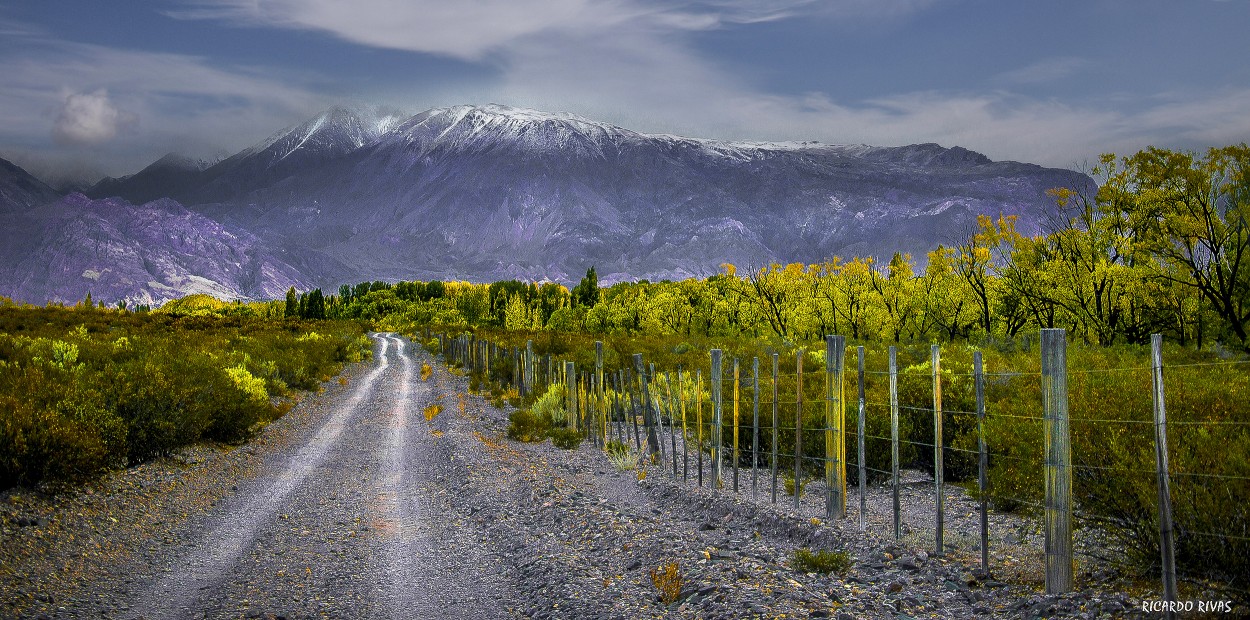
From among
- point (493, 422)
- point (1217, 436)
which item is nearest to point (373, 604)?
point (1217, 436)

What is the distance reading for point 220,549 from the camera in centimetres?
1030

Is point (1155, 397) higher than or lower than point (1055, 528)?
higher

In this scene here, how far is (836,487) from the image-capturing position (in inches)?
399

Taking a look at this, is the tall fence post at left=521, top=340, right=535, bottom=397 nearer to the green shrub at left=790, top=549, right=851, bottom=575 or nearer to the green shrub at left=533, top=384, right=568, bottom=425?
the green shrub at left=533, top=384, right=568, bottom=425

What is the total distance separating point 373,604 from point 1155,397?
713cm

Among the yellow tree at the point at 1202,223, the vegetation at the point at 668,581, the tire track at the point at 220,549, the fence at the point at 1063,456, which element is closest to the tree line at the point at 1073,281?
the yellow tree at the point at 1202,223

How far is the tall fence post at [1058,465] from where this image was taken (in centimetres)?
680

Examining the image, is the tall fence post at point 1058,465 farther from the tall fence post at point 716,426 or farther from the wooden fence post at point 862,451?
the tall fence post at point 716,426

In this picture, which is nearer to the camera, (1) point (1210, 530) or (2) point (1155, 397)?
(2) point (1155, 397)

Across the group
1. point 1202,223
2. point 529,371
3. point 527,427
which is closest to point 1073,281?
point 1202,223

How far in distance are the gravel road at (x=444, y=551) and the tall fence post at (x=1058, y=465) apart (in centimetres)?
27

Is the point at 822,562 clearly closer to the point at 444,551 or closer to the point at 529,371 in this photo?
the point at 444,551

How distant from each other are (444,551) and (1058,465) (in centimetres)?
704

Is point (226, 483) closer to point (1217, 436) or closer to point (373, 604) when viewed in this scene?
point (373, 604)
